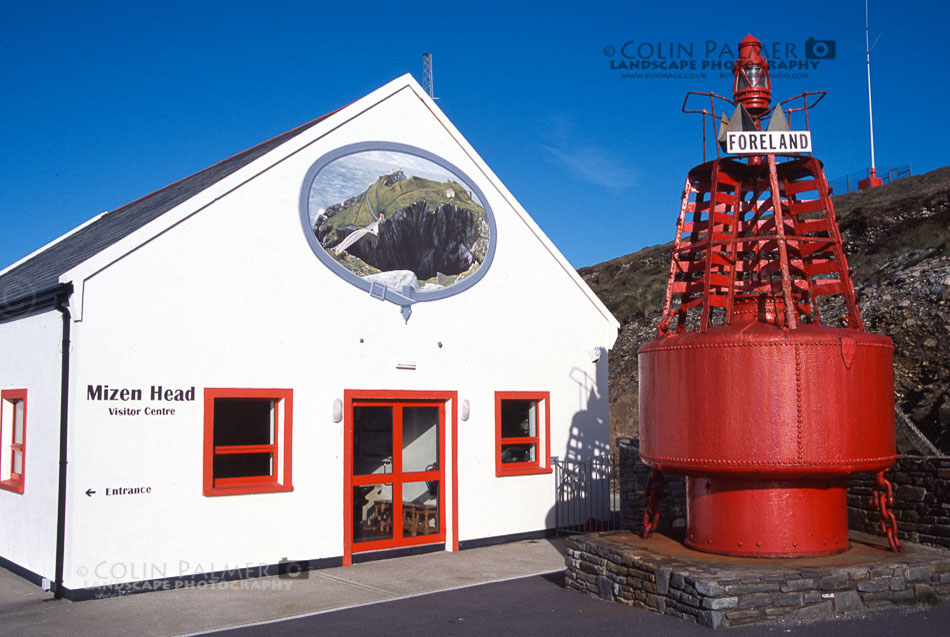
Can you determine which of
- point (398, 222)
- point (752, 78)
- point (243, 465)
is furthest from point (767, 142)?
point (243, 465)

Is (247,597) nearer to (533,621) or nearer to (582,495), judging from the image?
(533,621)

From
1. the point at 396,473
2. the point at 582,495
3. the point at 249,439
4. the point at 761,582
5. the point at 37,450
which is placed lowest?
the point at 761,582

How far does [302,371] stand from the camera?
11.6 metres

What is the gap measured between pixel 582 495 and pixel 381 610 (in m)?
6.41

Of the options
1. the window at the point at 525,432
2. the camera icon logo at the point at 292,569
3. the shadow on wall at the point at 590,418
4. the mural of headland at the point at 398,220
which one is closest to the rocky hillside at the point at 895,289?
the shadow on wall at the point at 590,418

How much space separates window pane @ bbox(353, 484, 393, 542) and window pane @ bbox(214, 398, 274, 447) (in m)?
1.66

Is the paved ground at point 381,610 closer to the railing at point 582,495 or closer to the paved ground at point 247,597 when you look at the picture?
the paved ground at point 247,597

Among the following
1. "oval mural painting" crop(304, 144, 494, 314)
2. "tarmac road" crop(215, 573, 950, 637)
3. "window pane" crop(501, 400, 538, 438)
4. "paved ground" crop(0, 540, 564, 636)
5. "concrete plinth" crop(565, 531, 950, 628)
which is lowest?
"paved ground" crop(0, 540, 564, 636)

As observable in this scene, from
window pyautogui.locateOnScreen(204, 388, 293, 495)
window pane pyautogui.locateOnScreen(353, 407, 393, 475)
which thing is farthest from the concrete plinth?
window pyautogui.locateOnScreen(204, 388, 293, 495)

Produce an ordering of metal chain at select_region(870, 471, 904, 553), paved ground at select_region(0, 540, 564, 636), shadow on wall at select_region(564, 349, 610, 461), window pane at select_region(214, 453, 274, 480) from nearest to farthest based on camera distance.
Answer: paved ground at select_region(0, 540, 564, 636), metal chain at select_region(870, 471, 904, 553), window pane at select_region(214, 453, 274, 480), shadow on wall at select_region(564, 349, 610, 461)

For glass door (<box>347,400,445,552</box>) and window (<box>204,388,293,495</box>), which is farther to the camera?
glass door (<box>347,400,445,552</box>)

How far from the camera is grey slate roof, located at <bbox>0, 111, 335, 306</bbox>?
11474 mm

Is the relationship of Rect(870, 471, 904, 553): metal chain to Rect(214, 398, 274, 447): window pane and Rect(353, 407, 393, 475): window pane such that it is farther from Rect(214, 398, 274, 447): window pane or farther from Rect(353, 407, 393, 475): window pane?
Rect(214, 398, 274, 447): window pane

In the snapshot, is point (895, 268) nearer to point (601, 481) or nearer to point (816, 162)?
point (601, 481)
